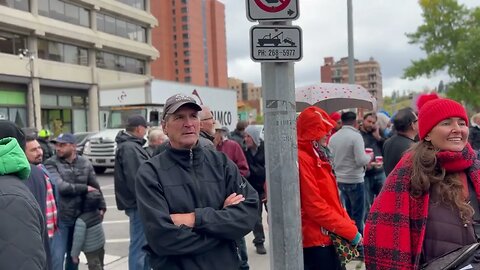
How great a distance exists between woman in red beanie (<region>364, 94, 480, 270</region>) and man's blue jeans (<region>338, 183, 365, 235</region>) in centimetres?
424

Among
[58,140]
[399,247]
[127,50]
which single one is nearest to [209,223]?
[399,247]

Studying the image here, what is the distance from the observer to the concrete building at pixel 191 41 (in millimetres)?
101375

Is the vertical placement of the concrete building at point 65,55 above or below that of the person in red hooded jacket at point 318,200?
above

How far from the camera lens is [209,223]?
8.83ft

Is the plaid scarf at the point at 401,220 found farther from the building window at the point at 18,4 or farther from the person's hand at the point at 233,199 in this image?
the building window at the point at 18,4

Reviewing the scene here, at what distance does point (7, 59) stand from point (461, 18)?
102 feet

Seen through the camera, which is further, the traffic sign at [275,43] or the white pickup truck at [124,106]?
the white pickup truck at [124,106]

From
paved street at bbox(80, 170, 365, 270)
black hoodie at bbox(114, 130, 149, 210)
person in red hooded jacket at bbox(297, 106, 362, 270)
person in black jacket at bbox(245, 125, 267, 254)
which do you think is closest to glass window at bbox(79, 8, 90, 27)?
paved street at bbox(80, 170, 365, 270)

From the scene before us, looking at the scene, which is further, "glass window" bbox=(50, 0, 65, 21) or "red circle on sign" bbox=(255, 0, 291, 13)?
"glass window" bbox=(50, 0, 65, 21)

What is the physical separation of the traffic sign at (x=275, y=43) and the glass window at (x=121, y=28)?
134 feet

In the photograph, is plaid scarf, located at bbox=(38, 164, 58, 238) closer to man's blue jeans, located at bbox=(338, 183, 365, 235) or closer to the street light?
man's blue jeans, located at bbox=(338, 183, 365, 235)

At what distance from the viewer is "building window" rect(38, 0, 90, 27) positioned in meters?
34.1

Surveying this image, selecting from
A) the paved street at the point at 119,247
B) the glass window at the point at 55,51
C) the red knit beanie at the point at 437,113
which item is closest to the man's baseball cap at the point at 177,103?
the red knit beanie at the point at 437,113

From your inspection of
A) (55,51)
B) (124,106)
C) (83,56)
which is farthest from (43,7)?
(124,106)
